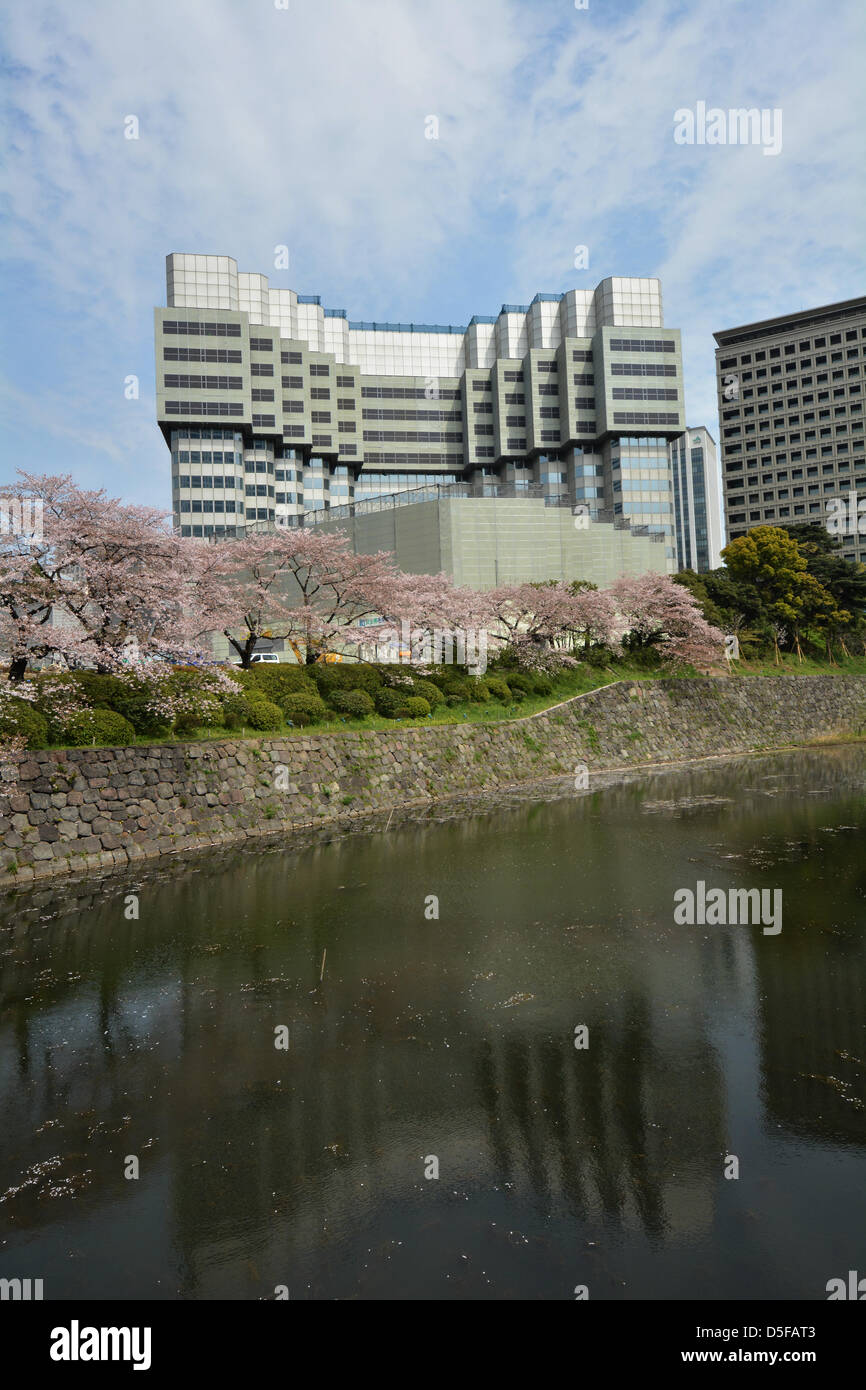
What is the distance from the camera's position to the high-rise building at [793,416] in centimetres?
11581

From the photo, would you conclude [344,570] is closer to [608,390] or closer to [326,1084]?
[326,1084]

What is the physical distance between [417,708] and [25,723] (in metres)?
13.9

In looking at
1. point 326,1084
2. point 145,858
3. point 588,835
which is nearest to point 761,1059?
point 326,1084

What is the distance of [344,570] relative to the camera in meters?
30.7

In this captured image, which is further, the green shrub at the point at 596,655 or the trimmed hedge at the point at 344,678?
the green shrub at the point at 596,655

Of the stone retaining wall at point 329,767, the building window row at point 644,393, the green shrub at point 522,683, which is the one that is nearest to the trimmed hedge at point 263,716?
the stone retaining wall at point 329,767

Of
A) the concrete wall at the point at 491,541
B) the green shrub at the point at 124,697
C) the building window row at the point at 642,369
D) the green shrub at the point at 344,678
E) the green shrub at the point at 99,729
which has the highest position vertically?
the building window row at the point at 642,369

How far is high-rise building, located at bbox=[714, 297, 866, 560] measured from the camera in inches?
4560

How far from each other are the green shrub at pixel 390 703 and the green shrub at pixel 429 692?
1.62m

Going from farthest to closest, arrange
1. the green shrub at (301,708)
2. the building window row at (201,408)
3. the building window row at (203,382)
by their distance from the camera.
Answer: the building window row at (203,382) → the building window row at (201,408) → the green shrub at (301,708)

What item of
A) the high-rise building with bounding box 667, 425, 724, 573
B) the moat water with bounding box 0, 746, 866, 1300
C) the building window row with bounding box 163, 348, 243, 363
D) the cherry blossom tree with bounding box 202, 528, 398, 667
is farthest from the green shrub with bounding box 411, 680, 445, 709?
the high-rise building with bounding box 667, 425, 724, 573

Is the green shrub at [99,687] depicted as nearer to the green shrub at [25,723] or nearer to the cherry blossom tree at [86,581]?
the cherry blossom tree at [86,581]

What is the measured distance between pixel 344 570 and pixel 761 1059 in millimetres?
26260

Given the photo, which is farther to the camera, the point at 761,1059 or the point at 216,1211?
the point at 761,1059
